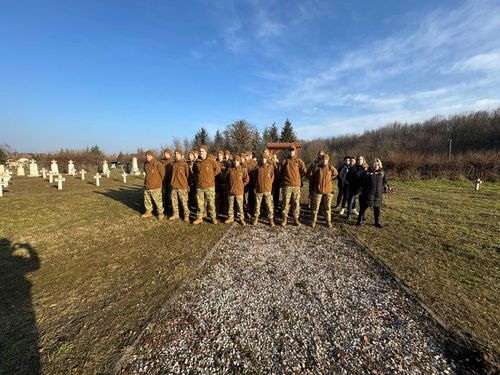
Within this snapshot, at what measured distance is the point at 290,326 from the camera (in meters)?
3.53

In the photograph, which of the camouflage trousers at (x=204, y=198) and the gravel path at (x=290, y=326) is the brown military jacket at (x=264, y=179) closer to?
the camouflage trousers at (x=204, y=198)

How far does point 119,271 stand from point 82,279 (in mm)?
615

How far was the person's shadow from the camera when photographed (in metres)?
2.84

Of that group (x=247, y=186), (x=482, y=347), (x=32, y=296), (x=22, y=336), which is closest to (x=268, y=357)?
(x=482, y=347)

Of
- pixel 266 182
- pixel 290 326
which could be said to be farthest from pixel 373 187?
pixel 290 326

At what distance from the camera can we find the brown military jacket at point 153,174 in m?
8.98

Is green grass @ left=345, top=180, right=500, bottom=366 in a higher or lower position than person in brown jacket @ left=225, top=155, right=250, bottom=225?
lower

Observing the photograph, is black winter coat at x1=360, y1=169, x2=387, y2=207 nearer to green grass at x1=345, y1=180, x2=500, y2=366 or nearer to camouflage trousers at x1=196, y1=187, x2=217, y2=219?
green grass at x1=345, y1=180, x2=500, y2=366

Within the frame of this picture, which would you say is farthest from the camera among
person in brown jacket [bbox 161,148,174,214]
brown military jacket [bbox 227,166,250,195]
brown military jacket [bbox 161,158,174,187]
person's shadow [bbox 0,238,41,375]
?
person in brown jacket [bbox 161,148,174,214]

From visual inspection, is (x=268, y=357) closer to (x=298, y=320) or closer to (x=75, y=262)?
(x=298, y=320)

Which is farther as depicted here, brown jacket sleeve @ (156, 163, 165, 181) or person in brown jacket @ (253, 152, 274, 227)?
brown jacket sleeve @ (156, 163, 165, 181)

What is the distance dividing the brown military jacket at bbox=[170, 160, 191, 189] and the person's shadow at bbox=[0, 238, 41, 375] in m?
4.08

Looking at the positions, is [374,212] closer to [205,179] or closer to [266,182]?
[266,182]

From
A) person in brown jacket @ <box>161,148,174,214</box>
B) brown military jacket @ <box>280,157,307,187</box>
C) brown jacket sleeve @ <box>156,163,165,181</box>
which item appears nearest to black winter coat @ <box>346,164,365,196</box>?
→ brown military jacket @ <box>280,157,307,187</box>
